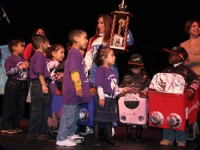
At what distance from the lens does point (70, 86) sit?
387 cm

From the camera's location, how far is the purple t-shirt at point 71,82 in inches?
152

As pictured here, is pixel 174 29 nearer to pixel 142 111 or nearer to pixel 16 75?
pixel 142 111

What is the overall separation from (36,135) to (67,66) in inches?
33.9

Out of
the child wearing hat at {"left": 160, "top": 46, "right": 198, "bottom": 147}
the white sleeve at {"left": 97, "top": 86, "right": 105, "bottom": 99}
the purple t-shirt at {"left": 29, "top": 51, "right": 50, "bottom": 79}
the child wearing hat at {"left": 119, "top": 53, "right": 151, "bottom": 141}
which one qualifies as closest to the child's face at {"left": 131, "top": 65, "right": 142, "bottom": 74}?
the child wearing hat at {"left": 119, "top": 53, "right": 151, "bottom": 141}

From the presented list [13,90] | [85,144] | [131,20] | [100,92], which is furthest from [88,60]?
[131,20]

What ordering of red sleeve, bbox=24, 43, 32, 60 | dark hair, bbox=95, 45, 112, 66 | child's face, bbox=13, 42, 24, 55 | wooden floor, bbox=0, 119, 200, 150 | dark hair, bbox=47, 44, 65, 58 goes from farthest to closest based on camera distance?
1. red sleeve, bbox=24, 43, 32, 60
2. child's face, bbox=13, 42, 24, 55
3. dark hair, bbox=47, 44, 65, 58
4. dark hair, bbox=95, 45, 112, 66
5. wooden floor, bbox=0, 119, 200, 150

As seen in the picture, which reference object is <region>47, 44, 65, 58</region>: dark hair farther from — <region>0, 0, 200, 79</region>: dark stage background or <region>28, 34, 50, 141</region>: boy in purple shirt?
<region>0, 0, 200, 79</region>: dark stage background

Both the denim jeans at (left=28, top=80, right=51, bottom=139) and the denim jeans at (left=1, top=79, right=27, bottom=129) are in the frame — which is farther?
the denim jeans at (left=1, top=79, right=27, bottom=129)

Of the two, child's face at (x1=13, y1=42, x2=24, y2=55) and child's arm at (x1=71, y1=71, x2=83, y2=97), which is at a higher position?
child's face at (x1=13, y1=42, x2=24, y2=55)

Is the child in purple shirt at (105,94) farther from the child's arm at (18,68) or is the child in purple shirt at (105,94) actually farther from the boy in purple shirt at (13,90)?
the boy in purple shirt at (13,90)

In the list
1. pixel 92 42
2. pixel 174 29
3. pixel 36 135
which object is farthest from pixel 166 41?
pixel 36 135

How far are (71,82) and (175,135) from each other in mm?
1224

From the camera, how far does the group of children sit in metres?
3.90

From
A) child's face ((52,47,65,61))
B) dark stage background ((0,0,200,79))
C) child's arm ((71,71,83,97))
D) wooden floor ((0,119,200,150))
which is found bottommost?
wooden floor ((0,119,200,150))
